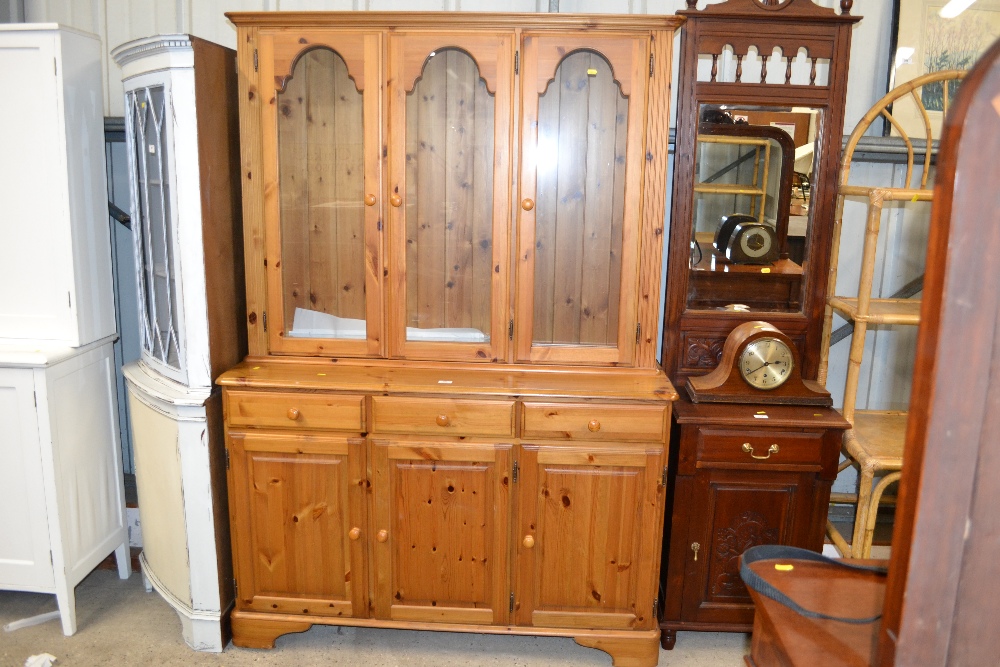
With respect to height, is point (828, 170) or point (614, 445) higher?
point (828, 170)

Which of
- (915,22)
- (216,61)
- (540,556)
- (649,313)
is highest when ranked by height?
(915,22)

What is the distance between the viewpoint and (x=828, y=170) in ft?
8.52

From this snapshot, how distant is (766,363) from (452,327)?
107 centimetres

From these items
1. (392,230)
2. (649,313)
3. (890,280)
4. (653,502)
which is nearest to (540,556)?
(653,502)

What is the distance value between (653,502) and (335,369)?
1141mm

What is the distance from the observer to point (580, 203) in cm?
242

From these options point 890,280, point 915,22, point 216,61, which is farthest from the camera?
point 890,280

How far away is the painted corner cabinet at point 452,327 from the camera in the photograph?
2.34 metres

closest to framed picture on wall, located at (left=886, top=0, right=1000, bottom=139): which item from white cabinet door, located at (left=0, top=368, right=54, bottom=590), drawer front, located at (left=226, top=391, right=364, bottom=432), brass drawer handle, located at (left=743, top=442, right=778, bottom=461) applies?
brass drawer handle, located at (left=743, top=442, right=778, bottom=461)

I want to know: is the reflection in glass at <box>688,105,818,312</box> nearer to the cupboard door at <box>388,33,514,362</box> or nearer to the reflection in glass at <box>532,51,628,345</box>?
the reflection in glass at <box>532,51,628,345</box>

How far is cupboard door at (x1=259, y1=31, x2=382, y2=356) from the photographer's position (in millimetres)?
2357

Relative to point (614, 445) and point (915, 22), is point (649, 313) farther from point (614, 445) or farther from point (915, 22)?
point (915, 22)

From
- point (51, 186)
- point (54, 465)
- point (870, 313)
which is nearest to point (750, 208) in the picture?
point (870, 313)

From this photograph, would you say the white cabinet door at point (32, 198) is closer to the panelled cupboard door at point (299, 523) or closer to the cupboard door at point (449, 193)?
the panelled cupboard door at point (299, 523)
